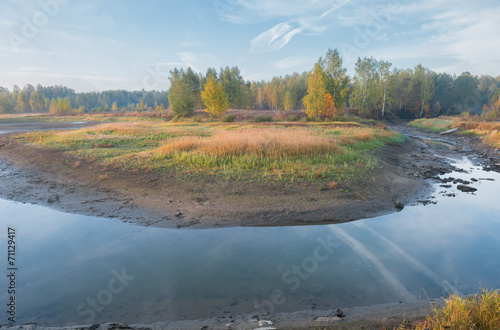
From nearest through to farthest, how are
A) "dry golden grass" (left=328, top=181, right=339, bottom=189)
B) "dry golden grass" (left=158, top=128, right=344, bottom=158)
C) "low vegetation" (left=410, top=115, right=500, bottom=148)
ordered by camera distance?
1. "dry golden grass" (left=328, top=181, right=339, bottom=189)
2. "dry golden grass" (left=158, top=128, right=344, bottom=158)
3. "low vegetation" (left=410, top=115, right=500, bottom=148)

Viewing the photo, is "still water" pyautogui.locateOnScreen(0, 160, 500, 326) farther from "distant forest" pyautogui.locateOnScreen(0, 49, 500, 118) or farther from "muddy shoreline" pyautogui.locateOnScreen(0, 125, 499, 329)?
"distant forest" pyautogui.locateOnScreen(0, 49, 500, 118)

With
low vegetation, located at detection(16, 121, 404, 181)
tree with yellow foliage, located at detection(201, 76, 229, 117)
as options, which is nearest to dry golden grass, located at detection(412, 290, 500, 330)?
low vegetation, located at detection(16, 121, 404, 181)

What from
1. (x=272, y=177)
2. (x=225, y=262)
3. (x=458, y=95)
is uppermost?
(x=458, y=95)

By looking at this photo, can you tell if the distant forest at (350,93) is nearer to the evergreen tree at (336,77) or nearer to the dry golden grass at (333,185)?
the evergreen tree at (336,77)

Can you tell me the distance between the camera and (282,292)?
5184 mm

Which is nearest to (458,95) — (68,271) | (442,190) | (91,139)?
(442,190)

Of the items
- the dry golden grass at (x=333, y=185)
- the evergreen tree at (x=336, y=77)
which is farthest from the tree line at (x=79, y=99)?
the dry golden grass at (x=333, y=185)

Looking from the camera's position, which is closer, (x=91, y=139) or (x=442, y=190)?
(x=442, y=190)

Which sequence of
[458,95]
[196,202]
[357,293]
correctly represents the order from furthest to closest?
[458,95] → [196,202] → [357,293]

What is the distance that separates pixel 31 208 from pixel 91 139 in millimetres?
12843

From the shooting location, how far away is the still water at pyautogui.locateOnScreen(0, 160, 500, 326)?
490 centimetres

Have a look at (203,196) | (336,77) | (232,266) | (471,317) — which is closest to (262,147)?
(203,196)

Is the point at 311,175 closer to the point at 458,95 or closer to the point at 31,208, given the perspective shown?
the point at 31,208

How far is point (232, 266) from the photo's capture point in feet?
20.2
